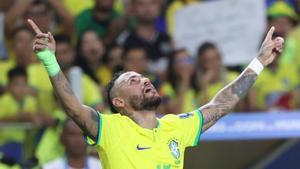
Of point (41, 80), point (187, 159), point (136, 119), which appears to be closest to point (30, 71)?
point (41, 80)

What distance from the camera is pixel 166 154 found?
522 cm

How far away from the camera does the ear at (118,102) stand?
17.8ft

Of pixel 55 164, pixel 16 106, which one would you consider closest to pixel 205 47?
pixel 16 106

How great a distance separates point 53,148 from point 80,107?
2.81m

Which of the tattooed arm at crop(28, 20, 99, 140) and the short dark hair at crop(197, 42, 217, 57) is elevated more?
the tattooed arm at crop(28, 20, 99, 140)

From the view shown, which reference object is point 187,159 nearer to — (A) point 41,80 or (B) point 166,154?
(A) point 41,80

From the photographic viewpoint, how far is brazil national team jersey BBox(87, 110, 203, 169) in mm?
5156

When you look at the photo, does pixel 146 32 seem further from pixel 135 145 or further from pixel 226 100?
pixel 135 145

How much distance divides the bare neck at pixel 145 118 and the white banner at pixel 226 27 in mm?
3503

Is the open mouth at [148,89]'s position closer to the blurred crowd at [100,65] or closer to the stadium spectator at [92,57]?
the blurred crowd at [100,65]

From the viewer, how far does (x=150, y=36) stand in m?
9.16

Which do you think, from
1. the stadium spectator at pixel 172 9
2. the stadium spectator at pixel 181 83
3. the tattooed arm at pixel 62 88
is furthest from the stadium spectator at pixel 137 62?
the tattooed arm at pixel 62 88

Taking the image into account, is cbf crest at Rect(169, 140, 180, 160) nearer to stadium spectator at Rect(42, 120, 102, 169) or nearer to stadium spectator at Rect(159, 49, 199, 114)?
stadium spectator at Rect(42, 120, 102, 169)

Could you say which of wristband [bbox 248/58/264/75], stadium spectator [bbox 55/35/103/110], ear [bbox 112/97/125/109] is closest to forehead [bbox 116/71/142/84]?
ear [bbox 112/97/125/109]
